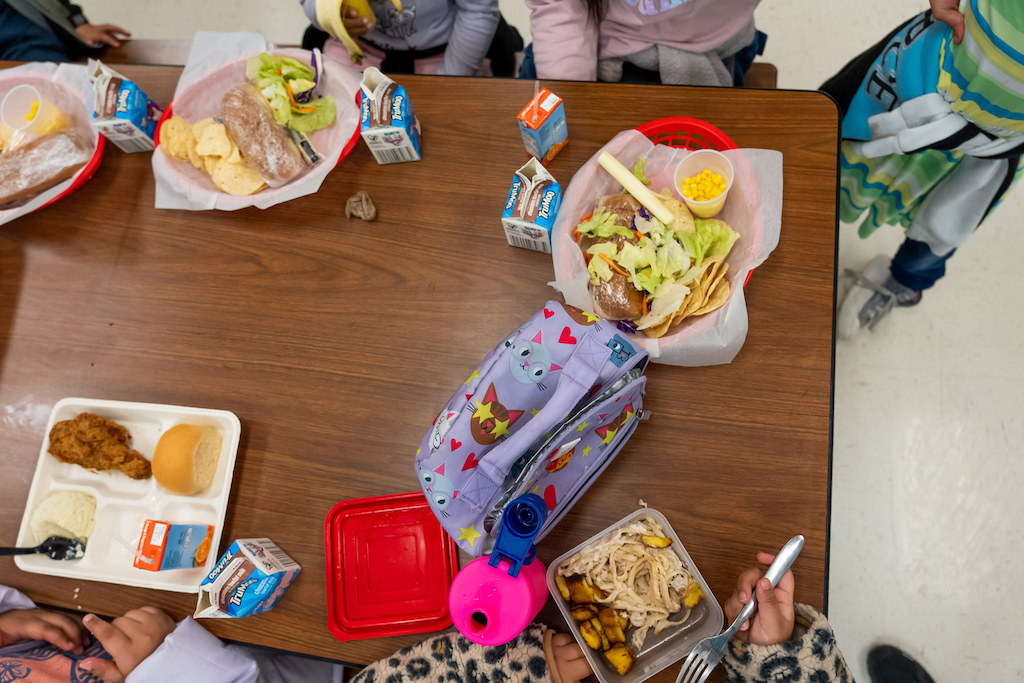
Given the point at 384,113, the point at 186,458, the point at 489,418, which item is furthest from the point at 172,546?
the point at 384,113

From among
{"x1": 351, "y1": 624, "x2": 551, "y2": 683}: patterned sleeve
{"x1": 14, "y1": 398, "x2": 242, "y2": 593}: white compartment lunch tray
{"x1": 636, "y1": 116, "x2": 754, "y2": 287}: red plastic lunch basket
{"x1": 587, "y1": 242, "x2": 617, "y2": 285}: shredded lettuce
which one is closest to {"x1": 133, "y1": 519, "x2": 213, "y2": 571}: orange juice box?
{"x1": 14, "y1": 398, "x2": 242, "y2": 593}: white compartment lunch tray

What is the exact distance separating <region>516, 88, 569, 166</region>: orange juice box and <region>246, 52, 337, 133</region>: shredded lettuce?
0.40m

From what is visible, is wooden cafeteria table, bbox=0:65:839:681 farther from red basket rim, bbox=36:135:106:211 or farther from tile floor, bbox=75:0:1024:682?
tile floor, bbox=75:0:1024:682

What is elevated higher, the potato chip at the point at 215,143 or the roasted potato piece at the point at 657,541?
the potato chip at the point at 215,143

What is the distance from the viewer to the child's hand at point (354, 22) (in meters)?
1.11

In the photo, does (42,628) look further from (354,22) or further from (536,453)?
(354,22)

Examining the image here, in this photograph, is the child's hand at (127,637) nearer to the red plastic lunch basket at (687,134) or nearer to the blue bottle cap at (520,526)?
the blue bottle cap at (520,526)

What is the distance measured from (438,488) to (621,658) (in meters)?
0.36

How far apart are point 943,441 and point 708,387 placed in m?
1.20

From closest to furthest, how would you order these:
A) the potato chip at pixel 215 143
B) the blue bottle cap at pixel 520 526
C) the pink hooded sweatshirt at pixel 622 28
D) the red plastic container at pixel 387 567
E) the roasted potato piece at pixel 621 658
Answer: the blue bottle cap at pixel 520 526 → the roasted potato piece at pixel 621 658 → the red plastic container at pixel 387 567 → the potato chip at pixel 215 143 → the pink hooded sweatshirt at pixel 622 28

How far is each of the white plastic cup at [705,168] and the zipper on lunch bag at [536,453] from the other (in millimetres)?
300

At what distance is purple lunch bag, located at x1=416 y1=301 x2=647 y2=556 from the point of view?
2.54 feet

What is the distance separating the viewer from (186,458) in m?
0.96

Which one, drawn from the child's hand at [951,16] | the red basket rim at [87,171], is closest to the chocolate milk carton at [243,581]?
the red basket rim at [87,171]
